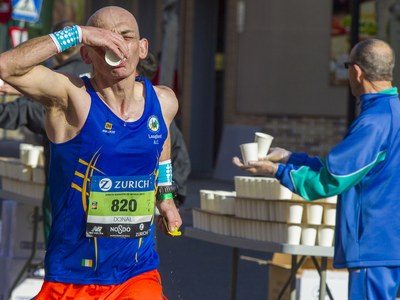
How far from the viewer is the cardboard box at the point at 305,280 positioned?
8.87 m

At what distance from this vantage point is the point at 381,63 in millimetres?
6836

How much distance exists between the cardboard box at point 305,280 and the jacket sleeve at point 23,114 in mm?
2096

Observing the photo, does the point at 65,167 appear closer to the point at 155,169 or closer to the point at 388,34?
the point at 155,169

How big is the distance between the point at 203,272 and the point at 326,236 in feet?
15.6

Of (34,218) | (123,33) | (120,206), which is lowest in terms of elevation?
(34,218)

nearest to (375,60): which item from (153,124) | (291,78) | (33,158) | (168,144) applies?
(168,144)

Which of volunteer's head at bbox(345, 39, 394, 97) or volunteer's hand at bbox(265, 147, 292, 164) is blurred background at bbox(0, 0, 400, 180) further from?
volunteer's head at bbox(345, 39, 394, 97)

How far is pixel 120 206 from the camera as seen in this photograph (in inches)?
233

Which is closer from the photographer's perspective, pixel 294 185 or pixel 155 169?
pixel 155 169

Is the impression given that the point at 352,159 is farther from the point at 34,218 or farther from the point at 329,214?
the point at 34,218

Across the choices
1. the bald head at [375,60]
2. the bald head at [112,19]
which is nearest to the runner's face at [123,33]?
the bald head at [112,19]

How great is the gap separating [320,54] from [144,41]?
17593 millimetres

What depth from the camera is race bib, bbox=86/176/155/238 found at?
5762 millimetres

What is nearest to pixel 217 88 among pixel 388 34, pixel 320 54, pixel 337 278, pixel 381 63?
pixel 320 54
